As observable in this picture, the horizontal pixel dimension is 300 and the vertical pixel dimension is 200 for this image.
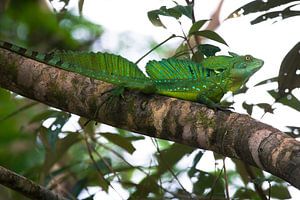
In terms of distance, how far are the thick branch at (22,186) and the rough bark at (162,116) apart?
431 millimetres

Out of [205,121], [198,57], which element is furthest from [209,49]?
[205,121]

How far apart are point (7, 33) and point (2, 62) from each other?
397cm

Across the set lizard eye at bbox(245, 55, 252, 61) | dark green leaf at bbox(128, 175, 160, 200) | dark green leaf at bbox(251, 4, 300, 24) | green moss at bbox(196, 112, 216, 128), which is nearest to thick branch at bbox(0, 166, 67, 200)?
green moss at bbox(196, 112, 216, 128)

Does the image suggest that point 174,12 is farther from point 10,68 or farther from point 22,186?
point 22,186

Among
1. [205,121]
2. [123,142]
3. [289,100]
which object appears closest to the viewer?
[205,121]

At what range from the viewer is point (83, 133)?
407 centimetres

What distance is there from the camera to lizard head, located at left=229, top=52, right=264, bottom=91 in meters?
3.11

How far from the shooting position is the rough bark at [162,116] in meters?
2.12

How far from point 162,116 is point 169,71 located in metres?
0.51

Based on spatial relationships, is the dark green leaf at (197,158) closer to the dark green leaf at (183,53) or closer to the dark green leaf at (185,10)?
the dark green leaf at (183,53)

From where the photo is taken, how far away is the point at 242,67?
3119 millimetres

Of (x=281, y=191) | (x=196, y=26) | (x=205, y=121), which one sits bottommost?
(x=281, y=191)

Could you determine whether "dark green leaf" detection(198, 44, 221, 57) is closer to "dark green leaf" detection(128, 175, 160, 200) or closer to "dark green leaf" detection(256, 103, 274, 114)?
"dark green leaf" detection(256, 103, 274, 114)

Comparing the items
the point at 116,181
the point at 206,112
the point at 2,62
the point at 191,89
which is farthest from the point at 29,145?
the point at 206,112
